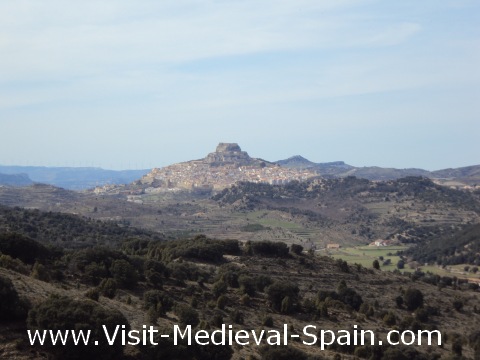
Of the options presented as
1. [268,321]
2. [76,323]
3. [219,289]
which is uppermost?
[76,323]

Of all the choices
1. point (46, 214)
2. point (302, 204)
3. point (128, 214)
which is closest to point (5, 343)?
point (46, 214)

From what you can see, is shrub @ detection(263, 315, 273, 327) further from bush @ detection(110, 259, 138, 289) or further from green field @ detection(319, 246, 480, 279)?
green field @ detection(319, 246, 480, 279)

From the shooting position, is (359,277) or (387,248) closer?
(359,277)

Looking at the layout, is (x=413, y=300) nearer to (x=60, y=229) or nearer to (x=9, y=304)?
→ (x=9, y=304)

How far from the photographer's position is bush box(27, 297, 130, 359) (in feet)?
63.0

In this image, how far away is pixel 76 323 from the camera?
1964cm

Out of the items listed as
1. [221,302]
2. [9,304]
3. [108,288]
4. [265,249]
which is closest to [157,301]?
[108,288]

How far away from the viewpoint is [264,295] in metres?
39.5

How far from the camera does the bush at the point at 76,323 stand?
19203 millimetres

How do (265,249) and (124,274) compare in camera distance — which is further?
(265,249)

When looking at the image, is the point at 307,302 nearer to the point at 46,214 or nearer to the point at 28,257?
the point at 28,257

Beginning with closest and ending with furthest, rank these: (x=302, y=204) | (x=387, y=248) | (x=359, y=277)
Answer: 1. (x=359, y=277)
2. (x=387, y=248)
3. (x=302, y=204)

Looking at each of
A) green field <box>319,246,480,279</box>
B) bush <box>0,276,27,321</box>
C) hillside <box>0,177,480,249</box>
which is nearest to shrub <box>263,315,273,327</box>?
bush <box>0,276,27,321</box>

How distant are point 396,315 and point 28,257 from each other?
26852 mm
